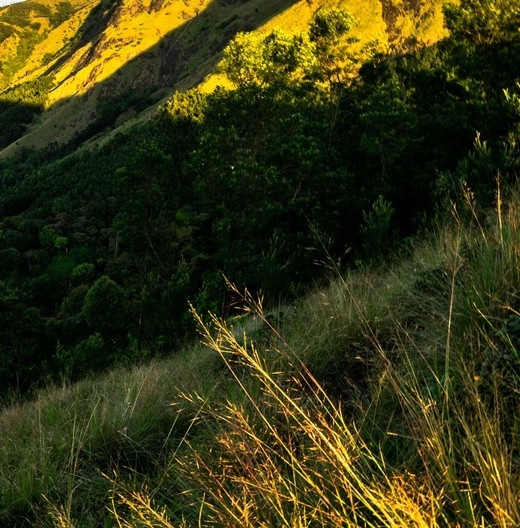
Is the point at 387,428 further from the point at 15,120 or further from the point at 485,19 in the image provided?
the point at 15,120

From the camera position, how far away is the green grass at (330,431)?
1.49m

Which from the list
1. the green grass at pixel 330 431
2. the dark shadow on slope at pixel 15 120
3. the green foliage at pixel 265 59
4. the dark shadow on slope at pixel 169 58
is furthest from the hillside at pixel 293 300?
the dark shadow on slope at pixel 15 120

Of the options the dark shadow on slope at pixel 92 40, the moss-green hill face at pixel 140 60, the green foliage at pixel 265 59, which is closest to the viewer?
the green foliage at pixel 265 59

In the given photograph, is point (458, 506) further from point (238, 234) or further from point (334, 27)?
point (334, 27)

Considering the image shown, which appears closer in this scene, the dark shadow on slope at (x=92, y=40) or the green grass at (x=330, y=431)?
the green grass at (x=330, y=431)

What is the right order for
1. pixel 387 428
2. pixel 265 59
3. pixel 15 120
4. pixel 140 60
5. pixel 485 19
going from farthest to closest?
1. pixel 15 120
2. pixel 140 60
3. pixel 265 59
4. pixel 485 19
5. pixel 387 428

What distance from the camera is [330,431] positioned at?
162 cm

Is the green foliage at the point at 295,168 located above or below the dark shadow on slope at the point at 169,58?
below

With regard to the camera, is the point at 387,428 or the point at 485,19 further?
the point at 485,19

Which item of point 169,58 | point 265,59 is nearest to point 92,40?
point 169,58

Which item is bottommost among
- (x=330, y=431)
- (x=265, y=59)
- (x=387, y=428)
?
(x=387, y=428)

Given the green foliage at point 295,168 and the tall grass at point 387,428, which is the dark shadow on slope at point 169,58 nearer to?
the green foliage at point 295,168

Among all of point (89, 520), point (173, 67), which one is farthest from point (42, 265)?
point (173, 67)

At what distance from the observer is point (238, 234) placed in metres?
19.1
